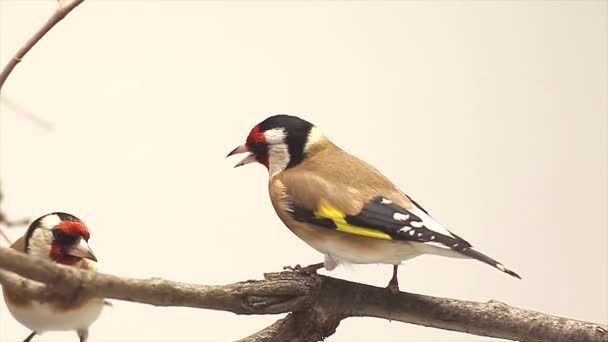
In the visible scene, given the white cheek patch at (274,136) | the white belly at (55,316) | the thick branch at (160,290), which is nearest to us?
the thick branch at (160,290)

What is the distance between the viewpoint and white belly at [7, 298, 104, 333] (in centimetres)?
117

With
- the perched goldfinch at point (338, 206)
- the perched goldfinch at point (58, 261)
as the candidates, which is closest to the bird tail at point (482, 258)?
the perched goldfinch at point (338, 206)

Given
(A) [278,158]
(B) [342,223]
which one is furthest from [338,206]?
(A) [278,158]

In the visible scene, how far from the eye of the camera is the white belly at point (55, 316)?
3.82ft

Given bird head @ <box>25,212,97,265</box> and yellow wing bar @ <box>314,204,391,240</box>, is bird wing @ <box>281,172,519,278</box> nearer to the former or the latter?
yellow wing bar @ <box>314,204,391,240</box>

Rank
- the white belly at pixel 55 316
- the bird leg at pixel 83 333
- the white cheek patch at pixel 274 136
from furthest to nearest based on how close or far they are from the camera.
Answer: the white cheek patch at pixel 274 136 → the bird leg at pixel 83 333 → the white belly at pixel 55 316

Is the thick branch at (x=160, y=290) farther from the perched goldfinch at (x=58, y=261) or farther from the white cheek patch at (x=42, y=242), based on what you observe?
the white cheek patch at (x=42, y=242)

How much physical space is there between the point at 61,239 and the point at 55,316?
0.11m

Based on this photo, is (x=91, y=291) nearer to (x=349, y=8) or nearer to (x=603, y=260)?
(x=349, y=8)

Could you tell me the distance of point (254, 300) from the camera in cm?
125

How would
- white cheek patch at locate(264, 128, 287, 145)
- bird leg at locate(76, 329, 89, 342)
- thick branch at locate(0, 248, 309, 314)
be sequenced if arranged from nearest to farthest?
thick branch at locate(0, 248, 309, 314) → bird leg at locate(76, 329, 89, 342) → white cheek patch at locate(264, 128, 287, 145)

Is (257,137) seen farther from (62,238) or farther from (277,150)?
(62,238)

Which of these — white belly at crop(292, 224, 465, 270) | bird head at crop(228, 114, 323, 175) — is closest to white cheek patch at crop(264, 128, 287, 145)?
bird head at crop(228, 114, 323, 175)

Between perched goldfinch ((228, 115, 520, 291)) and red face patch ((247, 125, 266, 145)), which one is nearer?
perched goldfinch ((228, 115, 520, 291))
